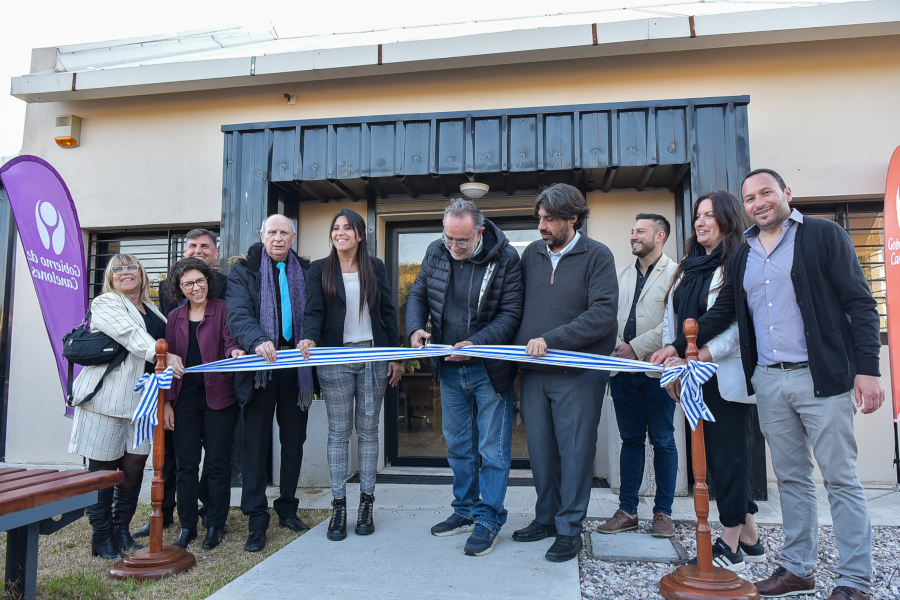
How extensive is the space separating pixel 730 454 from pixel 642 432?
2.64 feet

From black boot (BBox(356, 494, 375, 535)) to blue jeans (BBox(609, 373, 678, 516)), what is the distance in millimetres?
1652

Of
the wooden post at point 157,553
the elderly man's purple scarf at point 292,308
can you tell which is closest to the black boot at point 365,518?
the elderly man's purple scarf at point 292,308

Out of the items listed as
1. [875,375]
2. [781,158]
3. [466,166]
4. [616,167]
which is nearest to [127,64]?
[466,166]

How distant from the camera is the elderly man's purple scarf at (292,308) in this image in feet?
12.6

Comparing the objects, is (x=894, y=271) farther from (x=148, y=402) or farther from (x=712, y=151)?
(x=148, y=402)

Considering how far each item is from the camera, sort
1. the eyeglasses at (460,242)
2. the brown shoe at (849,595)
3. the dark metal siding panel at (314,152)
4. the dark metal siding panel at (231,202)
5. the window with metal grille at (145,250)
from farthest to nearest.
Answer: the window with metal grille at (145,250) < the dark metal siding panel at (231,202) < the dark metal siding panel at (314,152) < the eyeglasses at (460,242) < the brown shoe at (849,595)

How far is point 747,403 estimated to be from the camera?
303 cm

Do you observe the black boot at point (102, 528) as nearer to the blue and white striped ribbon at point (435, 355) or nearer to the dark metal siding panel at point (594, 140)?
the blue and white striped ribbon at point (435, 355)

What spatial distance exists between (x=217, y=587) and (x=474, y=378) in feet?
5.81

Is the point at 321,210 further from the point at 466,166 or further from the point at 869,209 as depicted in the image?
the point at 869,209

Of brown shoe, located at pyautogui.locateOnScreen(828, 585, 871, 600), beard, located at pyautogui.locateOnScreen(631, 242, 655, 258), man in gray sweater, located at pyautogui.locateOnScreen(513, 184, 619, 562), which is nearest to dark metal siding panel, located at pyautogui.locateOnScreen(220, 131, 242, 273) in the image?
man in gray sweater, located at pyautogui.locateOnScreen(513, 184, 619, 562)

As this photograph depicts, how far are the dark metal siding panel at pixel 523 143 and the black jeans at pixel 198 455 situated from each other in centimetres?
309

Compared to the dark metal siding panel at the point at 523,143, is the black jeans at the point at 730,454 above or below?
below

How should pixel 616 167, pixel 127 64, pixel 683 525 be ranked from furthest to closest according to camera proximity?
pixel 127 64
pixel 616 167
pixel 683 525
